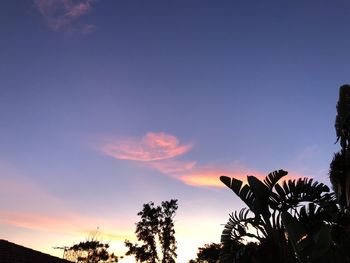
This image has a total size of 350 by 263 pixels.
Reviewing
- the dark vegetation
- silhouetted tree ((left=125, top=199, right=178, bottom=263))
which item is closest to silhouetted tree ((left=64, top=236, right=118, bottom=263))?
silhouetted tree ((left=125, top=199, right=178, bottom=263))

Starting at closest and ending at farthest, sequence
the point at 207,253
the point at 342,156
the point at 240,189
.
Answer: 1. the point at 342,156
2. the point at 240,189
3. the point at 207,253

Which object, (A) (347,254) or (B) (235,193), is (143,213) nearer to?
(B) (235,193)

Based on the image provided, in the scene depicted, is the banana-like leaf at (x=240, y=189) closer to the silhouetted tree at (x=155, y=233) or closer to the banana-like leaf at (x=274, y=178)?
the banana-like leaf at (x=274, y=178)

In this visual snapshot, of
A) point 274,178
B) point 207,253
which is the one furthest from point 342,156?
point 207,253

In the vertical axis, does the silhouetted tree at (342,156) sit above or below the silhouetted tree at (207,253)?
below

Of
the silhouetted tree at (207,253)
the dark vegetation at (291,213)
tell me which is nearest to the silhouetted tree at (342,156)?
the dark vegetation at (291,213)

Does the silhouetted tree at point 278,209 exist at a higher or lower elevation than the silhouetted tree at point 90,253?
lower

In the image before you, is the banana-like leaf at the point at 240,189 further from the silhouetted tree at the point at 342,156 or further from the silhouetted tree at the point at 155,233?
the silhouetted tree at the point at 155,233

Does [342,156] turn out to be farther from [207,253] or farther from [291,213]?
[207,253]

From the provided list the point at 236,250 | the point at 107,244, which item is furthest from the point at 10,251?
the point at 107,244

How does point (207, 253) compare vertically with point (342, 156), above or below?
above

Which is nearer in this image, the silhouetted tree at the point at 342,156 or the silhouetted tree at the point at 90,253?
the silhouetted tree at the point at 342,156

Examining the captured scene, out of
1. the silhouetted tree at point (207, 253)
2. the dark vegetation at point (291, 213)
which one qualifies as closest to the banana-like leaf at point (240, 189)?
the dark vegetation at point (291, 213)

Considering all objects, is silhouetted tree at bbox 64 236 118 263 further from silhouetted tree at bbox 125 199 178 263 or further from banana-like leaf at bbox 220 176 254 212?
banana-like leaf at bbox 220 176 254 212
